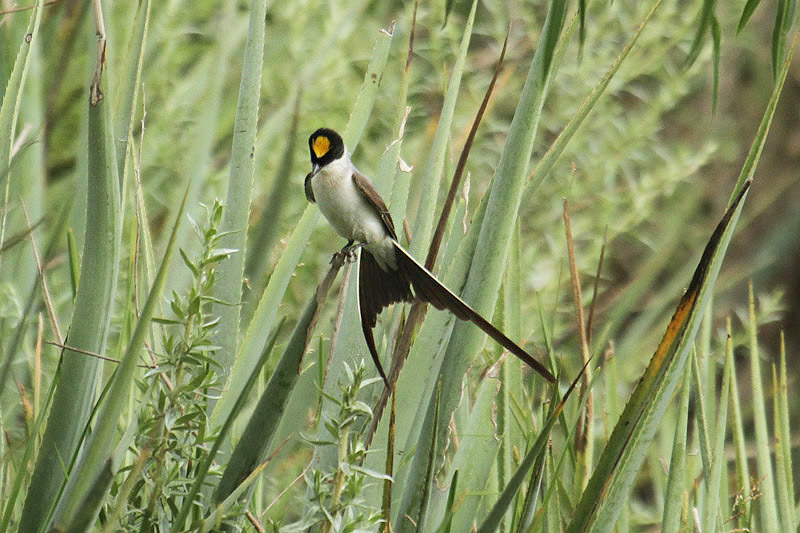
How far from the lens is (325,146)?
1476 millimetres

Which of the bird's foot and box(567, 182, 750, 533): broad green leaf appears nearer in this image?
box(567, 182, 750, 533): broad green leaf

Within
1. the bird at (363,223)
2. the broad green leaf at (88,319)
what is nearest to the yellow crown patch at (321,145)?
the bird at (363,223)

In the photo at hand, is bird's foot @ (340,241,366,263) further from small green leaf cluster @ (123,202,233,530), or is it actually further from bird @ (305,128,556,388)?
small green leaf cluster @ (123,202,233,530)

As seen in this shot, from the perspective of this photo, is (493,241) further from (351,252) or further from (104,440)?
(104,440)

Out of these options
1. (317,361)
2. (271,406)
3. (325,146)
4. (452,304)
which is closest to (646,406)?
(452,304)

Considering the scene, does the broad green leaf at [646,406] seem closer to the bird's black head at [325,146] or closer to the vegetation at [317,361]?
the vegetation at [317,361]

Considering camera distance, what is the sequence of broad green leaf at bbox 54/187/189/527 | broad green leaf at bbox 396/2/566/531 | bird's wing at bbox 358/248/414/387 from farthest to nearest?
1. bird's wing at bbox 358/248/414/387
2. broad green leaf at bbox 396/2/566/531
3. broad green leaf at bbox 54/187/189/527

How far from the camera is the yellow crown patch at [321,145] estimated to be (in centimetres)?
147

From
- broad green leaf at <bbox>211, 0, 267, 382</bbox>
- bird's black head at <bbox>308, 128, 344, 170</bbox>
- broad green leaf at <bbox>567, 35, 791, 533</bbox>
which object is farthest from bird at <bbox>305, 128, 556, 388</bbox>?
broad green leaf at <bbox>567, 35, 791, 533</bbox>

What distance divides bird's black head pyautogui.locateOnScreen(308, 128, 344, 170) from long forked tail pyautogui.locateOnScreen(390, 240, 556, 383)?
35 centimetres

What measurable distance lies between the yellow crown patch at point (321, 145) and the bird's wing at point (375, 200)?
0.24 ft

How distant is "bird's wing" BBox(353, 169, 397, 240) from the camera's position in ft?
4.63

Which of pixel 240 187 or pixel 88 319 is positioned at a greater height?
pixel 240 187

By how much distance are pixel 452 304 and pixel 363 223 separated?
0.40m
